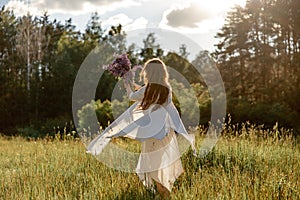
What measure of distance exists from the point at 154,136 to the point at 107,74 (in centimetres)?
1743

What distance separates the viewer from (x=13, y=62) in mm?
27000

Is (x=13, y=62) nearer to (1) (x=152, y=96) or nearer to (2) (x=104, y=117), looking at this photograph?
(2) (x=104, y=117)

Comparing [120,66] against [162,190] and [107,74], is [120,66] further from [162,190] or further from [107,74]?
[107,74]

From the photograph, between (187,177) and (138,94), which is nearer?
(138,94)

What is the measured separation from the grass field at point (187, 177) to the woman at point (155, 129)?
0.63ft

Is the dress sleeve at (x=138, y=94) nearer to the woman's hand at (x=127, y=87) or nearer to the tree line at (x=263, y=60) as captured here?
the woman's hand at (x=127, y=87)

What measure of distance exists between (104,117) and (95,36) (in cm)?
1330

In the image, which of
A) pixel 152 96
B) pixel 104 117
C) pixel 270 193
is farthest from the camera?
pixel 104 117

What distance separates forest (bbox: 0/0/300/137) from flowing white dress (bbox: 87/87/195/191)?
13.3 m

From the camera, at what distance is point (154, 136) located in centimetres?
420

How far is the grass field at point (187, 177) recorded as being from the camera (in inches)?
148

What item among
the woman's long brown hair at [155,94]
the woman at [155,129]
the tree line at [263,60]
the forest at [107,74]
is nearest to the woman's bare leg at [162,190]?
the woman at [155,129]

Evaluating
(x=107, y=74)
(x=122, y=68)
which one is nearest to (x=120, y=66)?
(x=122, y=68)

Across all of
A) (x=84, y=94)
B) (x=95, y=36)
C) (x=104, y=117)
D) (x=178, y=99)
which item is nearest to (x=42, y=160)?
(x=178, y=99)
